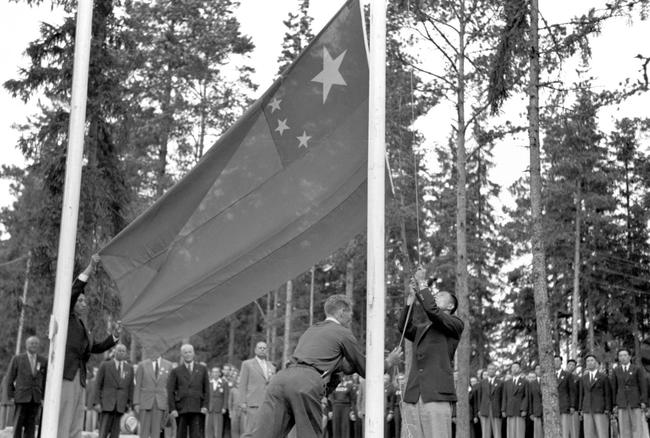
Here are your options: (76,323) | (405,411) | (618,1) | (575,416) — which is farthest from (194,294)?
(575,416)

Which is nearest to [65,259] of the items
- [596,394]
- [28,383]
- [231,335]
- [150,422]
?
[28,383]

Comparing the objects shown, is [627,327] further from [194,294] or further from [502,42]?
[194,294]

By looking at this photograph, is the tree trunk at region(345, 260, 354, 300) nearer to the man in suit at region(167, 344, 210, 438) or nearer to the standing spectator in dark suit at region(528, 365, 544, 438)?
the standing spectator in dark suit at region(528, 365, 544, 438)

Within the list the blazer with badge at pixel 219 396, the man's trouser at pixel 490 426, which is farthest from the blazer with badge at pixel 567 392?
the blazer with badge at pixel 219 396

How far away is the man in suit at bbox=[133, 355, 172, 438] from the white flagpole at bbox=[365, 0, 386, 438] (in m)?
12.5

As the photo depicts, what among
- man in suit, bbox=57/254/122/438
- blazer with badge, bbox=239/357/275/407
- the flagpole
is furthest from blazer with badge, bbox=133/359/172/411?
the flagpole

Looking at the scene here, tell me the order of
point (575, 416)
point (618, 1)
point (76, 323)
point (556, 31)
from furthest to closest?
point (575, 416), point (556, 31), point (618, 1), point (76, 323)

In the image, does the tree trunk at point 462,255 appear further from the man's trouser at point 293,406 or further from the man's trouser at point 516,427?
the man's trouser at point 293,406

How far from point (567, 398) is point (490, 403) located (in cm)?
284

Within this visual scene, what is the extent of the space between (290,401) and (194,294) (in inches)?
53.1

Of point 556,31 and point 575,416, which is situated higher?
point 556,31

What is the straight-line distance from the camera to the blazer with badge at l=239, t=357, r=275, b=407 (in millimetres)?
16484

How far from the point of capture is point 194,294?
8.50 meters

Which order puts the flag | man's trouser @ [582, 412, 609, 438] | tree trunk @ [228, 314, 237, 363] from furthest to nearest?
tree trunk @ [228, 314, 237, 363] < man's trouser @ [582, 412, 609, 438] < the flag
